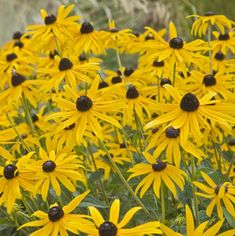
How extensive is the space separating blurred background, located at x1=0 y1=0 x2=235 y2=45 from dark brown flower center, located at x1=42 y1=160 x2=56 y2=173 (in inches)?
130

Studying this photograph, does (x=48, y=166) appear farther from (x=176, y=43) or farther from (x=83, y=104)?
(x=176, y=43)

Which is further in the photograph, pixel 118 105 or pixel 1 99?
pixel 1 99

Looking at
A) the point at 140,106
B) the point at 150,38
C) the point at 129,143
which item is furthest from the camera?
the point at 150,38

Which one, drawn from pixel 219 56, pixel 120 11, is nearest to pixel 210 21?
pixel 219 56

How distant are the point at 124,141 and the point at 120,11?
12.8 feet

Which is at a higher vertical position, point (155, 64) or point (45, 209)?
point (155, 64)

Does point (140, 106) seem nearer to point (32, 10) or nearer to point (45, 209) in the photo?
point (45, 209)

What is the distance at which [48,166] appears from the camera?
60.4 inches

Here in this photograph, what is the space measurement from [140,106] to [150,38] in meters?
0.59

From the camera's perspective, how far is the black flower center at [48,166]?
1.53 m

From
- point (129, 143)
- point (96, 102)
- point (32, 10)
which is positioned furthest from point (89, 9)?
point (96, 102)

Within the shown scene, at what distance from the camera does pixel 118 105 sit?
153cm

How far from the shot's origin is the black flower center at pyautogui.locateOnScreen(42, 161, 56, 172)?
1.53m

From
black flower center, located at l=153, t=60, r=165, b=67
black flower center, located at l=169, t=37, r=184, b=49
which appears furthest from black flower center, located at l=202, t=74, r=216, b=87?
black flower center, located at l=153, t=60, r=165, b=67
